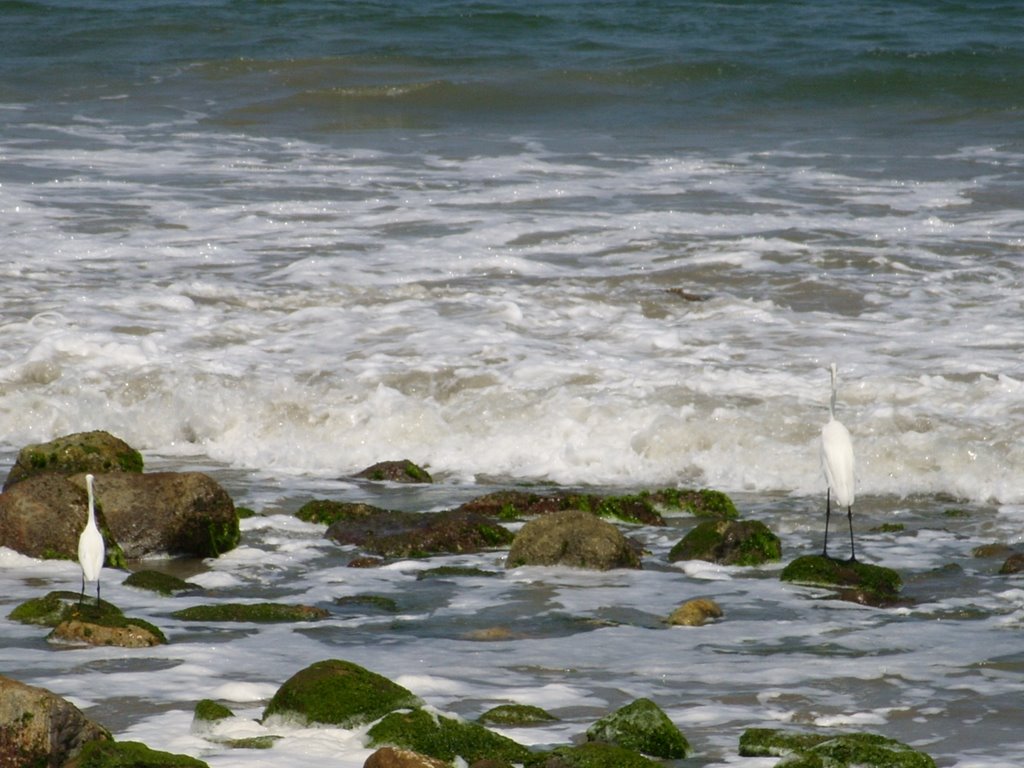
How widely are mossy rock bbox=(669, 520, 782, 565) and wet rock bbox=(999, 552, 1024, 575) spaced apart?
2.90ft

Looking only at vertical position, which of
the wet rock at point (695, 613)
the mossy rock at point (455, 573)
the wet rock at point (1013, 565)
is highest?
the wet rock at point (1013, 565)

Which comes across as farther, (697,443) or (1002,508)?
(697,443)

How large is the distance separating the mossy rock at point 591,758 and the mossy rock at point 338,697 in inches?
19.4

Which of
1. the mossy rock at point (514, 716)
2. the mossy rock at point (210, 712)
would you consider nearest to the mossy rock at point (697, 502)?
the mossy rock at point (514, 716)

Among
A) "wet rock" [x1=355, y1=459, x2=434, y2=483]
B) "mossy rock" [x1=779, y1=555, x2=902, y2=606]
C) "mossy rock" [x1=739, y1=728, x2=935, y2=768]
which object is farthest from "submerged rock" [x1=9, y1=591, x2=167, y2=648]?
"wet rock" [x1=355, y1=459, x2=434, y2=483]

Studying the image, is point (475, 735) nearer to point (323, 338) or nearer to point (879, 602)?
point (879, 602)

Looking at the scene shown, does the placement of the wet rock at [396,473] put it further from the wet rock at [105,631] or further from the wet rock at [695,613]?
the wet rock at [105,631]

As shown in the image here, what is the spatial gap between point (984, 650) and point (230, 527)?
309 cm

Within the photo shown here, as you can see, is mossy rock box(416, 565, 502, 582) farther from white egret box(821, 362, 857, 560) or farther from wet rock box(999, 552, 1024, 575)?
wet rock box(999, 552, 1024, 575)

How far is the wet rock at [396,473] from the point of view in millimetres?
7699

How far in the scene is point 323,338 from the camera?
10.0 m

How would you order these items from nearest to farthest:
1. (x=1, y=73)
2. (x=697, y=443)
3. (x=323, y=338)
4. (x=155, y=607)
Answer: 1. (x=155, y=607)
2. (x=697, y=443)
3. (x=323, y=338)
4. (x=1, y=73)

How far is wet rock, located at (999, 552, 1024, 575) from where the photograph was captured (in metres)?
5.86

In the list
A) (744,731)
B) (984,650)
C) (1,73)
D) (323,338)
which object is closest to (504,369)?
(323,338)
